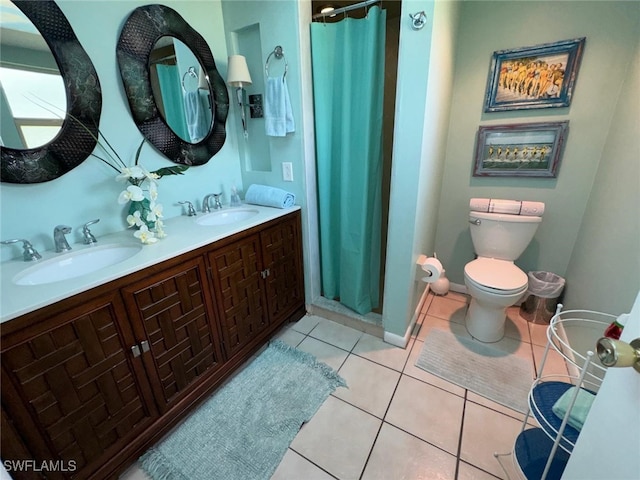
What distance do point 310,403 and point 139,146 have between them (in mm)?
1687

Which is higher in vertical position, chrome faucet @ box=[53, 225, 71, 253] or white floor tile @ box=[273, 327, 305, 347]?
chrome faucet @ box=[53, 225, 71, 253]

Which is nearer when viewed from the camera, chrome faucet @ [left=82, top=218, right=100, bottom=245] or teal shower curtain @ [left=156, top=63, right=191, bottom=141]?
chrome faucet @ [left=82, top=218, right=100, bottom=245]

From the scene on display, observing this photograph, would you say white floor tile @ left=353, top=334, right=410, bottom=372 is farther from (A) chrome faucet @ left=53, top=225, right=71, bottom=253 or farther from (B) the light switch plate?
(A) chrome faucet @ left=53, top=225, right=71, bottom=253

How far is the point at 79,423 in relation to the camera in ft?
3.15

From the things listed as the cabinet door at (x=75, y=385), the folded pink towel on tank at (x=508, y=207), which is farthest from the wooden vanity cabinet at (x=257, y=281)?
the folded pink towel on tank at (x=508, y=207)

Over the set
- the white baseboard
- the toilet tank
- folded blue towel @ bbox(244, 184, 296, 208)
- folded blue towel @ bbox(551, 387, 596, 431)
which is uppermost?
folded blue towel @ bbox(244, 184, 296, 208)

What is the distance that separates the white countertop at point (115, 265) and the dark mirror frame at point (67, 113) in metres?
0.36

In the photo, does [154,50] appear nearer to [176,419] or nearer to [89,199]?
[89,199]

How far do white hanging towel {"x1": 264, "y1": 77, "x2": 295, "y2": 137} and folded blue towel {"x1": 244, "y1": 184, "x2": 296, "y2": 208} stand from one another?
36cm

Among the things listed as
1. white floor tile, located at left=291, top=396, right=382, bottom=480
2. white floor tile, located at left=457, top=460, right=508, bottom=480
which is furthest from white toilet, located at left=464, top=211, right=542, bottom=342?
white floor tile, located at left=291, top=396, right=382, bottom=480

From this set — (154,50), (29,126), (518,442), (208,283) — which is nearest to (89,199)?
(29,126)

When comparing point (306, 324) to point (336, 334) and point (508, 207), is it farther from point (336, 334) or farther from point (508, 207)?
point (508, 207)

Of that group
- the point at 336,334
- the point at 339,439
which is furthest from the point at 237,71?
the point at 339,439

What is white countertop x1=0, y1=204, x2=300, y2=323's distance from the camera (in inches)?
31.9
